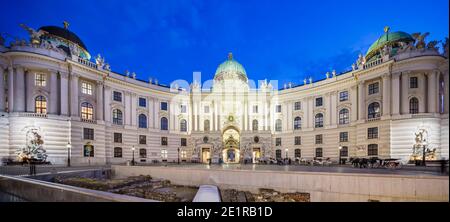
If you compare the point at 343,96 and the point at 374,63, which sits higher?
the point at 374,63

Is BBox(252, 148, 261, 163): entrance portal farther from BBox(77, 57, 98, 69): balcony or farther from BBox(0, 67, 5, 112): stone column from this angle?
BBox(0, 67, 5, 112): stone column

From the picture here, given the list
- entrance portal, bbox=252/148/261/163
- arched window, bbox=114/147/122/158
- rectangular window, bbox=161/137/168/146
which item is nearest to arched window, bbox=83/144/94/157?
arched window, bbox=114/147/122/158

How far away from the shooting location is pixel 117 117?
42031 mm

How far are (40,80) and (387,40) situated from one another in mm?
58021

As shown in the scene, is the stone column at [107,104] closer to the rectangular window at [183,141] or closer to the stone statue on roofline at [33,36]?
the stone statue on roofline at [33,36]

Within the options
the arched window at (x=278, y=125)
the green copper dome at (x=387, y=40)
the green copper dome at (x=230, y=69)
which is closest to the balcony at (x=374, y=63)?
the green copper dome at (x=387, y=40)

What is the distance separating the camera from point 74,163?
109ft

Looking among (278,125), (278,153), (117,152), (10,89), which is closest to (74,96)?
(10,89)

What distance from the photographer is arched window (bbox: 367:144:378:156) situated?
35025 millimetres

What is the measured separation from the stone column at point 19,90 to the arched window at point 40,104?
56.1 inches

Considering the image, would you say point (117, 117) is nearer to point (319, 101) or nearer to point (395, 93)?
point (319, 101)

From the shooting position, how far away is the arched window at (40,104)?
32.1 metres

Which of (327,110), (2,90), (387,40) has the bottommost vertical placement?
(327,110)
